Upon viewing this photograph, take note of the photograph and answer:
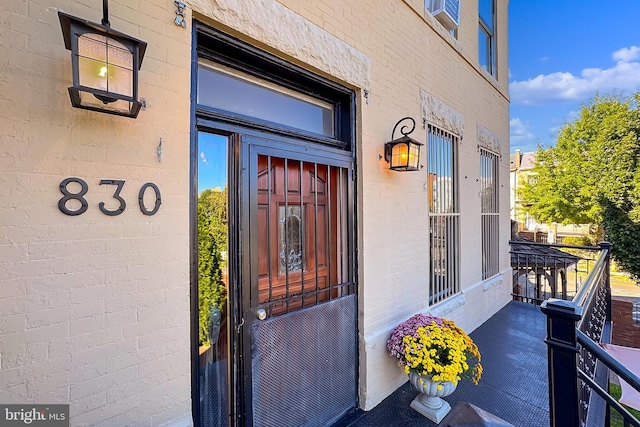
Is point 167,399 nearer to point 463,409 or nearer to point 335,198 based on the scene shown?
point 463,409

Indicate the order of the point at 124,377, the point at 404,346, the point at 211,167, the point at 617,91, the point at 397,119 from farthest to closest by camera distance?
1. the point at 617,91
2. the point at 397,119
3. the point at 404,346
4. the point at 211,167
5. the point at 124,377

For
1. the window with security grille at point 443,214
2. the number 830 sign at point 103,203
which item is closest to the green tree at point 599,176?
the window with security grille at point 443,214

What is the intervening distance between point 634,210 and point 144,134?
539 inches

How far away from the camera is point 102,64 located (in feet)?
3.93

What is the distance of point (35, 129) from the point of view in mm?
1196

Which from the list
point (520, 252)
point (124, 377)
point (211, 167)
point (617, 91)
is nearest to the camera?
point (124, 377)

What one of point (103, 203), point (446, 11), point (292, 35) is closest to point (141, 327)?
point (103, 203)

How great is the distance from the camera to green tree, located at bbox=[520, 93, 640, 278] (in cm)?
993

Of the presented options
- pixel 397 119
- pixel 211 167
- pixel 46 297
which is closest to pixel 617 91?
pixel 397 119

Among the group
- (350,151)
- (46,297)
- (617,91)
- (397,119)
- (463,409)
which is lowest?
(463,409)

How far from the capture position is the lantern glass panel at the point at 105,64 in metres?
1.16

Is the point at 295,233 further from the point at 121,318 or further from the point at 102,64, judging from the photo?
the point at 102,64

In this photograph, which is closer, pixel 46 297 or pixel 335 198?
pixel 46 297

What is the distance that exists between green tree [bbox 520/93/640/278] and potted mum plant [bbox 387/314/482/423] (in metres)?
11.1
